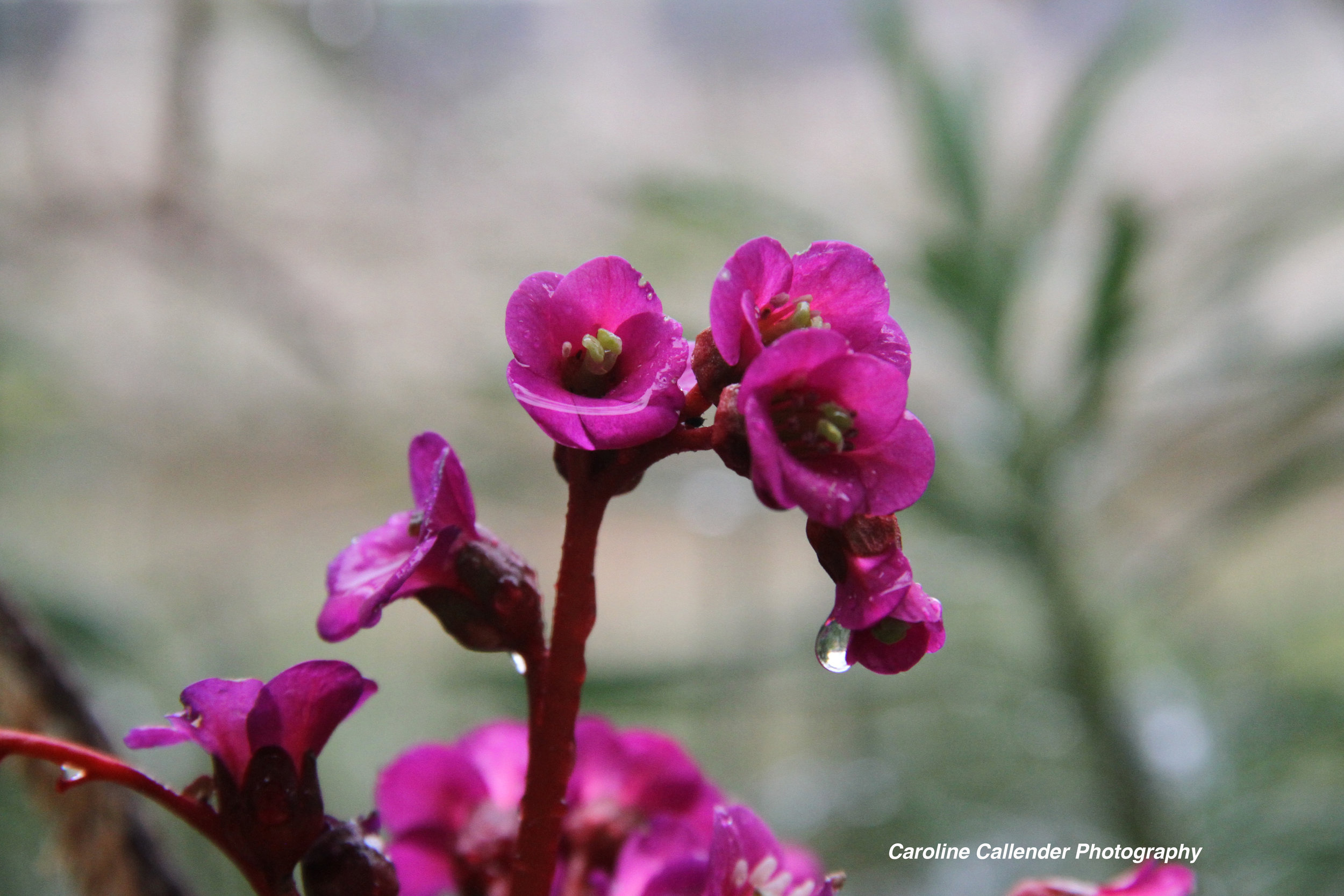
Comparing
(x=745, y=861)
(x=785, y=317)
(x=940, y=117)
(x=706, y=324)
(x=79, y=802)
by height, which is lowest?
(x=79, y=802)

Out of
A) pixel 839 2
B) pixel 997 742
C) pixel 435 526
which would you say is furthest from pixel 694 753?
pixel 435 526

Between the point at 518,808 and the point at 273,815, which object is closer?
the point at 273,815

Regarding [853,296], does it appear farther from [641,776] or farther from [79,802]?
[79,802]

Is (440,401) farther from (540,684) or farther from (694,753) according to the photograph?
(540,684)

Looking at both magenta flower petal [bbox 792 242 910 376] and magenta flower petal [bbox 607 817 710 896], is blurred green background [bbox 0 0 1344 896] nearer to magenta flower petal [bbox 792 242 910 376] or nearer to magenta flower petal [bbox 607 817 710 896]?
magenta flower petal [bbox 607 817 710 896]

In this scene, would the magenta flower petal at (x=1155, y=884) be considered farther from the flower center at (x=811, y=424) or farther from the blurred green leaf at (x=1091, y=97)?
the blurred green leaf at (x=1091, y=97)

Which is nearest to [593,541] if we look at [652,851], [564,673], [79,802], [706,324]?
[564,673]

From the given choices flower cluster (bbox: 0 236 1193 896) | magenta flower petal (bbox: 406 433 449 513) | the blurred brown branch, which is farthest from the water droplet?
the blurred brown branch
